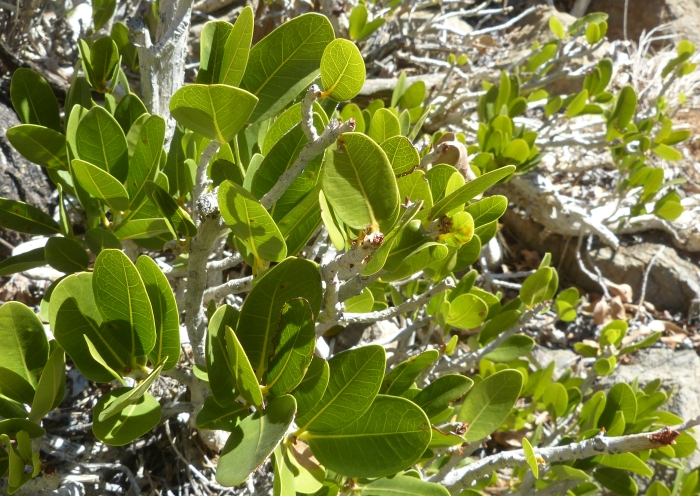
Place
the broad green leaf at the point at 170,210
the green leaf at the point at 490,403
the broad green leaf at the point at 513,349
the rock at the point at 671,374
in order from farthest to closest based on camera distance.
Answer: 1. the rock at the point at 671,374
2. the broad green leaf at the point at 513,349
3. the green leaf at the point at 490,403
4. the broad green leaf at the point at 170,210

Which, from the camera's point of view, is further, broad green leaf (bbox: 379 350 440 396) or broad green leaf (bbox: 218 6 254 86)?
broad green leaf (bbox: 379 350 440 396)

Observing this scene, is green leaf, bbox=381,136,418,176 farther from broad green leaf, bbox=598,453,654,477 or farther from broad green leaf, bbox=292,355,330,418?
broad green leaf, bbox=598,453,654,477

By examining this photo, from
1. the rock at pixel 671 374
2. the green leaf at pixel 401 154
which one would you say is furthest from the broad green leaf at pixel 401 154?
the rock at pixel 671 374

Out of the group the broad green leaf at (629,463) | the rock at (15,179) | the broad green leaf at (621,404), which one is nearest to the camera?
the broad green leaf at (629,463)

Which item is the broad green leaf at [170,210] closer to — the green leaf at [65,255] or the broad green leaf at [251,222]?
the broad green leaf at [251,222]

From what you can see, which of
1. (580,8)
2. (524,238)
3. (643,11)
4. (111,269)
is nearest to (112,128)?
(111,269)

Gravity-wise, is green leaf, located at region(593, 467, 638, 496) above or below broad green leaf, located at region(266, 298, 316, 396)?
below

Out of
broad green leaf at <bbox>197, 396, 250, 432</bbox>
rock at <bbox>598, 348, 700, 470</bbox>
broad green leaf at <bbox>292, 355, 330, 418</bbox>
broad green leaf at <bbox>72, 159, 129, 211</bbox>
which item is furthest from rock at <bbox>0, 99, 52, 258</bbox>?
rock at <bbox>598, 348, 700, 470</bbox>

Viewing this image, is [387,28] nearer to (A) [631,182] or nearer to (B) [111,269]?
(A) [631,182]
